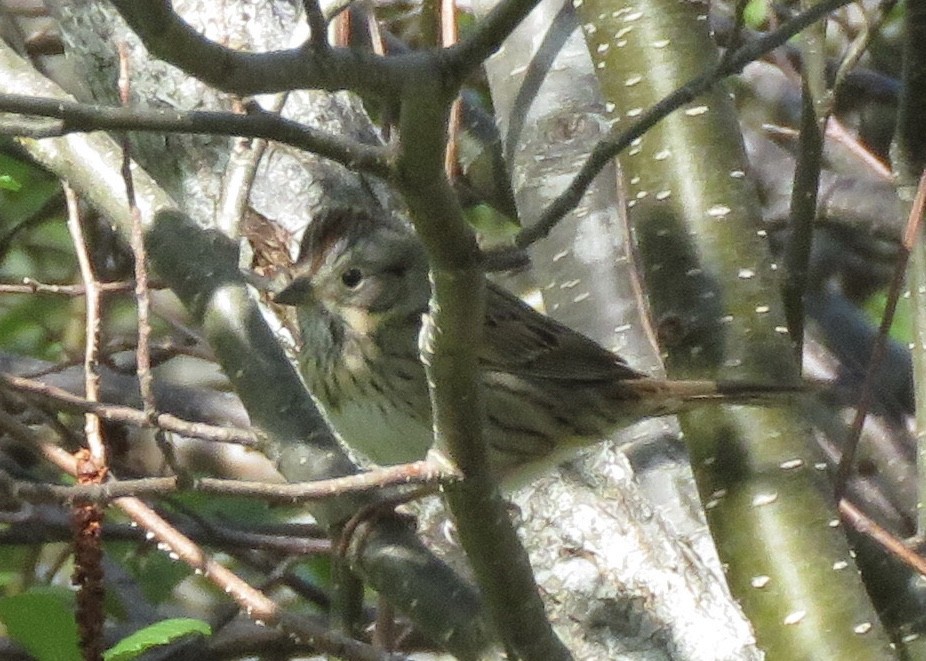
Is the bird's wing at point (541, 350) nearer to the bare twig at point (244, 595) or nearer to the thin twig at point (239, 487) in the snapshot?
the bare twig at point (244, 595)

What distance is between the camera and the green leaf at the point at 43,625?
212 cm

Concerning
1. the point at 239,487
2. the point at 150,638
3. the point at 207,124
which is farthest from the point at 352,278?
the point at 207,124

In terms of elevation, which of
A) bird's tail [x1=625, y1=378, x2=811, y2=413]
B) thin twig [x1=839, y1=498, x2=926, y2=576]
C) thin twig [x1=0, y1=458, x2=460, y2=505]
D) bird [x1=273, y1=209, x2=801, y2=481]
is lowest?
thin twig [x1=0, y1=458, x2=460, y2=505]

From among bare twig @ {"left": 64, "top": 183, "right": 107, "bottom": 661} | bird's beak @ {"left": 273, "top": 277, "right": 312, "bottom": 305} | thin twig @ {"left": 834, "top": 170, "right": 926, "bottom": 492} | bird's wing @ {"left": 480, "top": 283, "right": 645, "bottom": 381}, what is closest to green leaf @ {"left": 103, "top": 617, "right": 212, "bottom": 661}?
bare twig @ {"left": 64, "top": 183, "right": 107, "bottom": 661}

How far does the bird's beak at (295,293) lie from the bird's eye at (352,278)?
0.44ft

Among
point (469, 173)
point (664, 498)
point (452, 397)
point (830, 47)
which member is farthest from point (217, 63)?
point (830, 47)

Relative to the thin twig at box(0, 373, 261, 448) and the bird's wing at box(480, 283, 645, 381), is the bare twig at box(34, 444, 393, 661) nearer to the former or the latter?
the thin twig at box(0, 373, 261, 448)

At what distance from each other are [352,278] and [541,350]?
1.49 feet

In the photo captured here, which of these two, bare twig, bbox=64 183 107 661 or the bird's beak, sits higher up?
the bird's beak

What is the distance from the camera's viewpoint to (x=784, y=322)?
9.07 ft

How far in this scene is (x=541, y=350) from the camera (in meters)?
3.37

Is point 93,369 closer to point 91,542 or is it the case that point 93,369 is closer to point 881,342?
point 91,542

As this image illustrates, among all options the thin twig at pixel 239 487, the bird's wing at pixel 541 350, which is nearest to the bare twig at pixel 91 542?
the thin twig at pixel 239 487

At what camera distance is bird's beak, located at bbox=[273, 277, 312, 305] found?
9.78 feet
